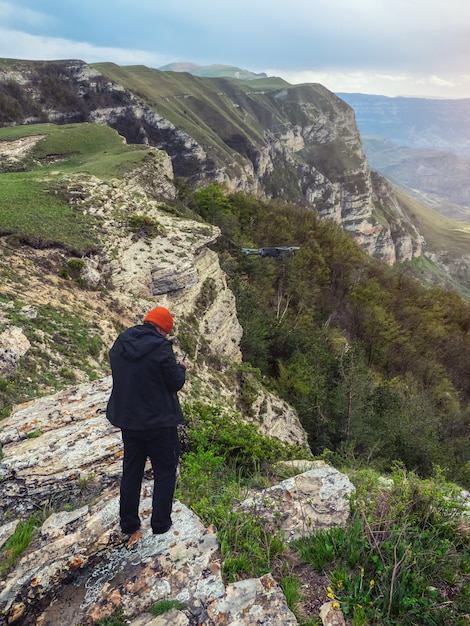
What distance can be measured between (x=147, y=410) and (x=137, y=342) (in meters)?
0.78

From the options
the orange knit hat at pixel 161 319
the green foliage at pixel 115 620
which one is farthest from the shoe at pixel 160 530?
the orange knit hat at pixel 161 319

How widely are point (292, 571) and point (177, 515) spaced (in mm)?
1560

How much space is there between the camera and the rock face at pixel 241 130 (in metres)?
83.8

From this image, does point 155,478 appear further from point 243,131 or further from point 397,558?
point 243,131

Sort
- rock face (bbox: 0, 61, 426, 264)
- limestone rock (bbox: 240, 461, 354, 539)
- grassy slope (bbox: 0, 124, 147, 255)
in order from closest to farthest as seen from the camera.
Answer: limestone rock (bbox: 240, 461, 354, 539), grassy slope (bbox: 0, 124, 147, 255), rock face (bbox: 0, 61, 426, 264)

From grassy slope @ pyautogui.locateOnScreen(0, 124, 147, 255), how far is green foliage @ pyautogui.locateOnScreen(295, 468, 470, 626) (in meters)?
16.1

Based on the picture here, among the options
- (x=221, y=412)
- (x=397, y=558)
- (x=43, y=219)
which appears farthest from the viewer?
(x=43, y=219)

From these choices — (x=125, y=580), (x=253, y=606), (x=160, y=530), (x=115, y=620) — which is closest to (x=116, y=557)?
(x=125, y=580)

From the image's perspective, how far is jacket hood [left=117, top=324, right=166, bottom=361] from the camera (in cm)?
439

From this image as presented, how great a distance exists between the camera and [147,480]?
6.02 meters

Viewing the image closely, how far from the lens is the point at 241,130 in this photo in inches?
5039

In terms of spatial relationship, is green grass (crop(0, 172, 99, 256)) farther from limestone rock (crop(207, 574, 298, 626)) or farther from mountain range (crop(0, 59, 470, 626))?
limestone rock (crop(207, 574, 298, 626))

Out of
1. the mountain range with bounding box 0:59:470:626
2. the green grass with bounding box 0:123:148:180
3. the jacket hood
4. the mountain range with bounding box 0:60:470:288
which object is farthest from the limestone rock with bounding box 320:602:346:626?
the mountain range with bounding box 0:60:470:288

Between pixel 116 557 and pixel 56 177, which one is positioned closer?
pixel 116 557
